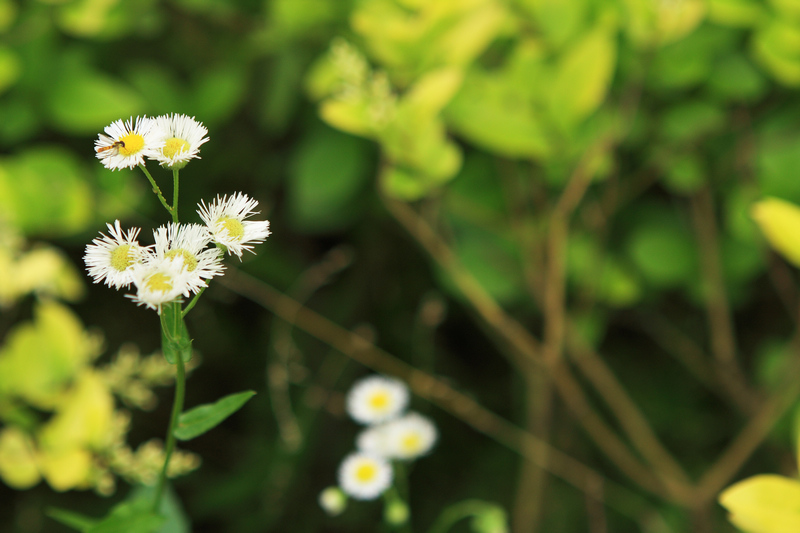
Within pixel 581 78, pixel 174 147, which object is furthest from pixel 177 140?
pixel 581 78

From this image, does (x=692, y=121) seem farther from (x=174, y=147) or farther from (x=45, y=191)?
(x=45, y=191)

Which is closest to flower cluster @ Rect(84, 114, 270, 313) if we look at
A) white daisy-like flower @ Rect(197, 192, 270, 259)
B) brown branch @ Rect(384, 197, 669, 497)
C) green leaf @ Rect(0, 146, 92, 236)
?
white daisy-like flower @ Rect(197, 192, 270, 259)

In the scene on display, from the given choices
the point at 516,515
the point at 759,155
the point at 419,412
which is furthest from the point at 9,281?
the point at 759,155

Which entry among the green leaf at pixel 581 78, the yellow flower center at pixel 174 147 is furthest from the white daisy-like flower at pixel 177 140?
the green leaf at pixel 581 78

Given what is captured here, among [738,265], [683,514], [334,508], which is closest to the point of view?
[334,508]

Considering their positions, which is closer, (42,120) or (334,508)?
(334,508)

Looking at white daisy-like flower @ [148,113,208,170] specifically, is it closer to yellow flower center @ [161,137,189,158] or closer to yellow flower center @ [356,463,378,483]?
yellow flower center @ [161,137,189,158]

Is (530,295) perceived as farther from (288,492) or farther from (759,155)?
(288,492)
